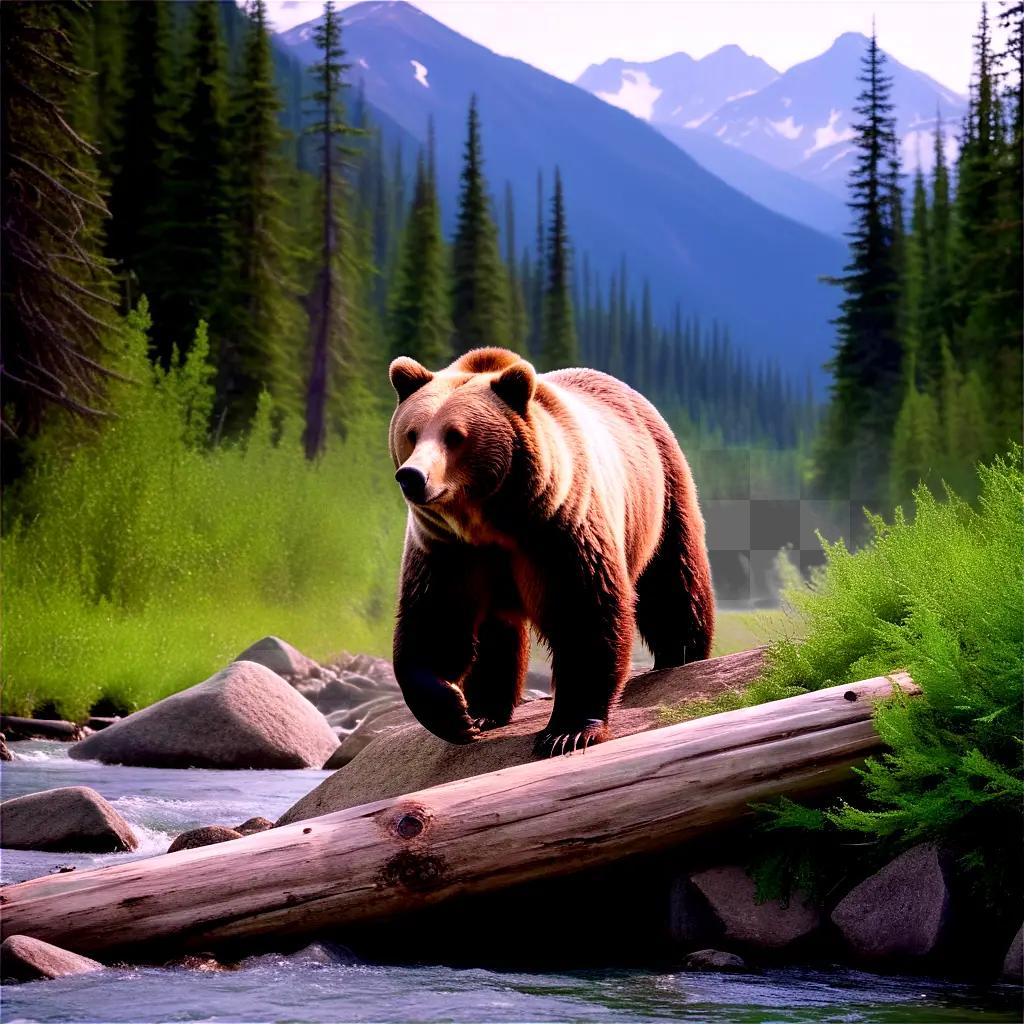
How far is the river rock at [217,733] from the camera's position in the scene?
10148 millimetres

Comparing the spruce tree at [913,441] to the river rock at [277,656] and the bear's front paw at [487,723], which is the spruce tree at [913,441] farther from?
the bear's front paw at [487,723]

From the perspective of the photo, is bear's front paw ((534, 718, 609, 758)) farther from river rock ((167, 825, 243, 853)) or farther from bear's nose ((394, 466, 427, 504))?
river rock ((167, 825, 243, 853))

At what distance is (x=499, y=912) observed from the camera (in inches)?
206

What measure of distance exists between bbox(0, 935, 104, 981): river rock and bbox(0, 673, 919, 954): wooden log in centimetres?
11

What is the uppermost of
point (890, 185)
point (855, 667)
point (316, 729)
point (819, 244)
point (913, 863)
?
point (819, 244)

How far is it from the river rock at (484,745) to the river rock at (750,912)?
0.83 metres

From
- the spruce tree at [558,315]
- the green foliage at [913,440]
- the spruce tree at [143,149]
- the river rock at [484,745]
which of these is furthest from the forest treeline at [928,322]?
the river rock at [484,745]

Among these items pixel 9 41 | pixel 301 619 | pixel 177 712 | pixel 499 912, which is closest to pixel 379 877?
pixel 499 912

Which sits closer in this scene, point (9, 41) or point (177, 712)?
point (177, 712)

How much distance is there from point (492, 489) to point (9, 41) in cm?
1074

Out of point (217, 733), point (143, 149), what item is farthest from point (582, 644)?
point (143, 149)

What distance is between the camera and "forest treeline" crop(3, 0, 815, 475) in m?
15.2

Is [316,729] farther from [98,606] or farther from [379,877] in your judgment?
[379,877]

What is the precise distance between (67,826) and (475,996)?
313 centimetres
